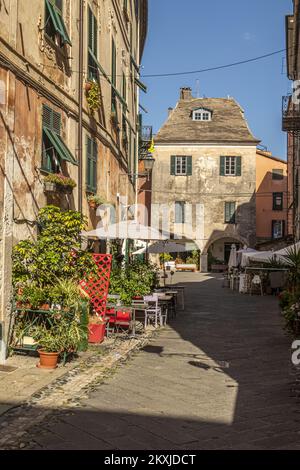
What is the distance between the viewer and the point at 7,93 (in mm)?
8742

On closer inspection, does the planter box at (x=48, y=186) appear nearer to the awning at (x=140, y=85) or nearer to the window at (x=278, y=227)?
the awning at (x=140, y=85)

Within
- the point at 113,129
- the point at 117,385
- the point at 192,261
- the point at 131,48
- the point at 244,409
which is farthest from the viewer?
the point at 192,261

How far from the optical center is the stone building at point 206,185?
128 ft

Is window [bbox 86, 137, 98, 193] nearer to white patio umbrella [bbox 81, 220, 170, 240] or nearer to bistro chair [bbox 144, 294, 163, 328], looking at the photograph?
white patio umbrella [bbox 81, 220, 170, 240]

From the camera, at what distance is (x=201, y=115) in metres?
41.6

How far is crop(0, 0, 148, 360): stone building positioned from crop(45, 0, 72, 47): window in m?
0.02

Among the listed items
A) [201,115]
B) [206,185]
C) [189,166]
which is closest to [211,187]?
[206,185]

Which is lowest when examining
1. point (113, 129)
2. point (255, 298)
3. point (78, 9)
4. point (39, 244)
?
point (255, 298)

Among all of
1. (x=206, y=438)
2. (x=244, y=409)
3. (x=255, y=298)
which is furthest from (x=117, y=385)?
(x=255, y=298)

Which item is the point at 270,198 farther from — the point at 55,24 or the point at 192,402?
the point at 192,402

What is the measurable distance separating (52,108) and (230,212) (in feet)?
96.1

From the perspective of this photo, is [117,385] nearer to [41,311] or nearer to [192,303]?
[41,311]

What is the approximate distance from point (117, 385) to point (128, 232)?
6.37m

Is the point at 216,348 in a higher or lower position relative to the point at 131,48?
lower
